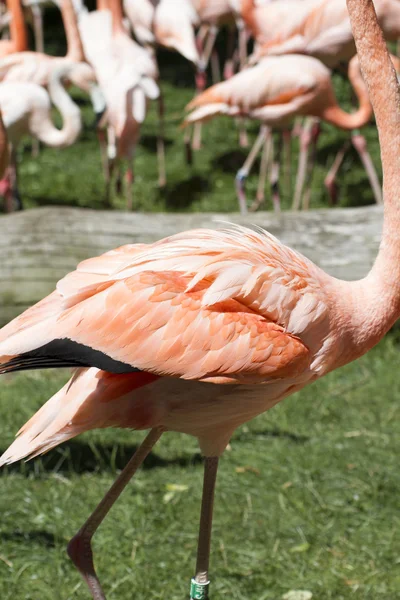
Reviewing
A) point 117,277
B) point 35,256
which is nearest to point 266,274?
point 117,277

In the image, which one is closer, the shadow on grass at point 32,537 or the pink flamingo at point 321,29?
the shadow on grass at point 32,537

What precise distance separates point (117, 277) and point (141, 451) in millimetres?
600

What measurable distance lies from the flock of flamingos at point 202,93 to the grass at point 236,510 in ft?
9.86

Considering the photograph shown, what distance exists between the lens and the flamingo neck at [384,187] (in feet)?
8.70

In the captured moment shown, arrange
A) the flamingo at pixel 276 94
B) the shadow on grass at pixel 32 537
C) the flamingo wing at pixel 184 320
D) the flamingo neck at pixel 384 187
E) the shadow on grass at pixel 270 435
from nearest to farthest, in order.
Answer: the flamingo wing at pixel 184 320 < the flamingo neck at pixel 384 187 < the shadow on grass at pixel 32 537 < the shadow on grass at pixel 270 435 < the flamingo at pixel 276 94

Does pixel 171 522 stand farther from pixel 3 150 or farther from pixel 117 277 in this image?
pixel 3 150

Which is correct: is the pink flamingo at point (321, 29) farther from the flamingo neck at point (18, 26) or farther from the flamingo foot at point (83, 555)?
the flamingo foot at point (83, 555)

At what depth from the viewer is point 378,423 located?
14.4ft

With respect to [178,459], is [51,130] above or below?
above

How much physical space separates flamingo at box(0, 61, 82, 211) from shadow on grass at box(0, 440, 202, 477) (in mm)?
3233

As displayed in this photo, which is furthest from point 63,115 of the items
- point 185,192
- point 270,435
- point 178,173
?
point 270,435

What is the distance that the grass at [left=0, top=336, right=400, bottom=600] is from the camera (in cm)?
318

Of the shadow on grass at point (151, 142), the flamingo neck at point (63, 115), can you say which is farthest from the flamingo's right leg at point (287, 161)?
the flamingo neck at point (63, 115)

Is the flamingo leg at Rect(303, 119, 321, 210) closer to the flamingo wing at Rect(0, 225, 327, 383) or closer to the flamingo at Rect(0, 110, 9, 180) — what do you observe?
the flamingo at Rect(0, 110, 9, 180)
